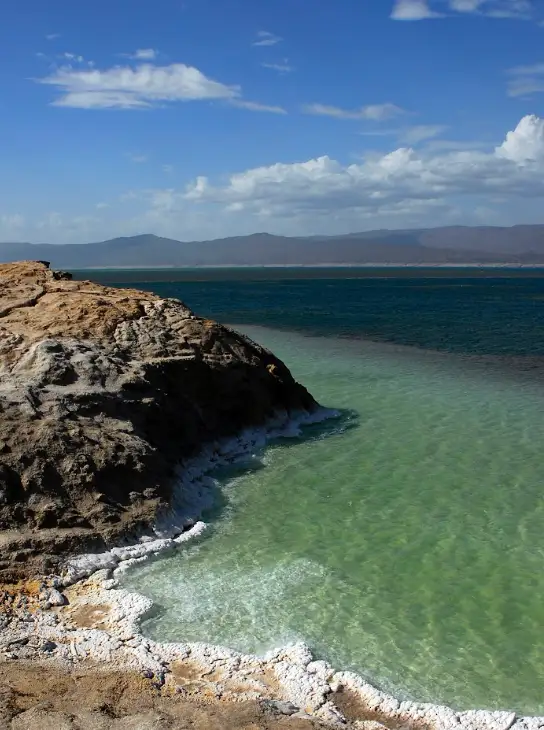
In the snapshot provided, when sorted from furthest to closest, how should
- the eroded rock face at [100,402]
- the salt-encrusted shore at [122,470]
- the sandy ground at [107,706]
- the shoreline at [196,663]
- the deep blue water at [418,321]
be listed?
the deep blue water at [418,321] < the eroded rock face at [100,402] < the salt-encrusted shore at [122,470] < the shoreline at [196,663] < the sandy ground at [107,706]

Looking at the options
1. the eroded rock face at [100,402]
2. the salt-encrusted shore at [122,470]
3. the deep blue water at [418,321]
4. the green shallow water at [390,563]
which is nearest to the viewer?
the salt-encrusted shore at [122,470]

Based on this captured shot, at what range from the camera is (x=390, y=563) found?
11.4 m

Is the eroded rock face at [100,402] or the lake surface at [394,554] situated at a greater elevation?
the eroded rock face at [100,402]

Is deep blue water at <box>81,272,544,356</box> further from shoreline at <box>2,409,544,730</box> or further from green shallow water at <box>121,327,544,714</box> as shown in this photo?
shoreline at <box>2,409,544,730</box>

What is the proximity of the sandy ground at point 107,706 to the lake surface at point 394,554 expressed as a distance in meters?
1.32

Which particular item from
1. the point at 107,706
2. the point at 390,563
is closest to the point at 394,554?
the point at 390,563

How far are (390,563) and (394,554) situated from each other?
1.11 ft

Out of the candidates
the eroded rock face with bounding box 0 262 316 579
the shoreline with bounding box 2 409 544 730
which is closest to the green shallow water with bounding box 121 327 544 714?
the shoreline with bounding box 2 409 544 730

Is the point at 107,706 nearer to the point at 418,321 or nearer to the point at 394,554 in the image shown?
the point at 394,554

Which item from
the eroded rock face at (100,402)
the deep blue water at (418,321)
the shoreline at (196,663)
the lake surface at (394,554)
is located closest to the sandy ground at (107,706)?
the shoreline at (196,663)

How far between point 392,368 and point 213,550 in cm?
1802

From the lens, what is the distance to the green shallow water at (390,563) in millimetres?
9000

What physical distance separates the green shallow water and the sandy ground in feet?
4.34

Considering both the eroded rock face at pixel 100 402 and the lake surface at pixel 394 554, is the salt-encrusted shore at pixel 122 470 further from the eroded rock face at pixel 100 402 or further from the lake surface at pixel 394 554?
the lake surface at pixel 394 554
